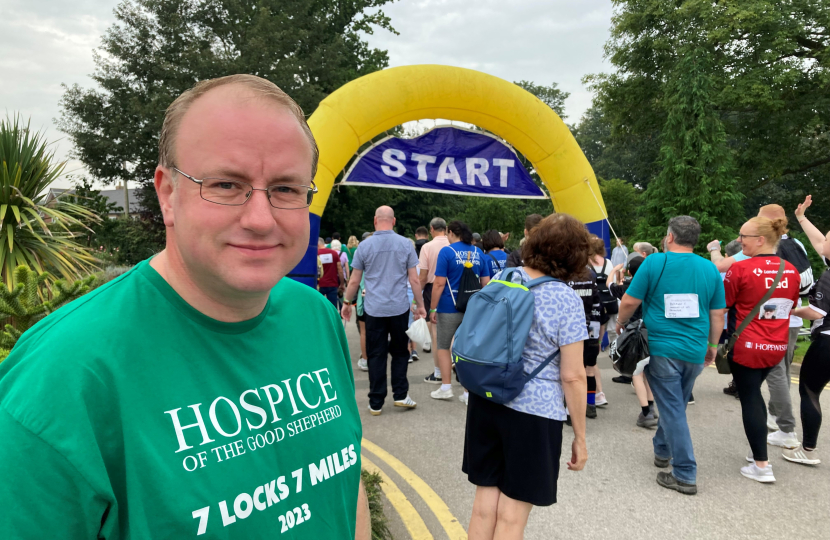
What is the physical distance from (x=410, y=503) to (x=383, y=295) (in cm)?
237

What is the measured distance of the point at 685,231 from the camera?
→ 393cm

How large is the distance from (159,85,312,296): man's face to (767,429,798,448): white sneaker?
5374 millimetres

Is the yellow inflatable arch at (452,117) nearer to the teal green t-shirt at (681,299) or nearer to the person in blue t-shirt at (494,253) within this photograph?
the person in blue t-shirt at (494,253)

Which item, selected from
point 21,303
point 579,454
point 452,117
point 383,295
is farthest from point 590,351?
point 21,303

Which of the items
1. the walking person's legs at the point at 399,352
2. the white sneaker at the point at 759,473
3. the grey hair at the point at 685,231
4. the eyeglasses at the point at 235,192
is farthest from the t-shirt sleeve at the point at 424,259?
the eyeglasses at the point at 235,192

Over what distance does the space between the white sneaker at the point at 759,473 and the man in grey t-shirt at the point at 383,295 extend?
3.24 meters

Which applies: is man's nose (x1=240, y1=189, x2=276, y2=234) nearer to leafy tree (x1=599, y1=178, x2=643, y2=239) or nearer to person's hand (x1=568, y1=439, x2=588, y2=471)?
person's hand (x1=568, y1=439, x2=588, y2=471)

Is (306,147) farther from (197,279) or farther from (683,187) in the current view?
(683,187)

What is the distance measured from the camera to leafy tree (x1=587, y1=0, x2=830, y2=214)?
19156 millimetres

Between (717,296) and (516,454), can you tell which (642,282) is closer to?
(717,296)

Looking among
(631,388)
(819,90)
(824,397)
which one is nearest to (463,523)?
(631,388)

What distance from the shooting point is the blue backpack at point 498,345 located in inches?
102

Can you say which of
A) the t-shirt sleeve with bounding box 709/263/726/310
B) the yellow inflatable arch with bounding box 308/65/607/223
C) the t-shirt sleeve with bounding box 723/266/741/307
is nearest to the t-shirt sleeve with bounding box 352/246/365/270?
the yellow inflatable arch with bounding box 308/65/607/223

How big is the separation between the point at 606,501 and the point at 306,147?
3735 millimetres
